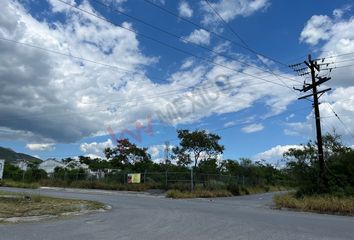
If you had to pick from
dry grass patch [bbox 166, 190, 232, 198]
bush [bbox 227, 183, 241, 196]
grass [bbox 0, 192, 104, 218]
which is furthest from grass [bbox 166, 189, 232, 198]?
grass [bbox 0, 192, 104, 218]

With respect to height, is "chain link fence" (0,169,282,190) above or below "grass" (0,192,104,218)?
above

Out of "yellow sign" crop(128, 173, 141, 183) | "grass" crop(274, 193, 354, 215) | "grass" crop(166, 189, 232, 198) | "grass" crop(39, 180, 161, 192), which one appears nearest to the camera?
"grass" crop(274, 193, 354, 215)

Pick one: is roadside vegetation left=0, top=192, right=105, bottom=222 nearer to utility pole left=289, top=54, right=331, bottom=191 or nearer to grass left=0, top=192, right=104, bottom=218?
grass left=0, top=192, right=104, bottom=218

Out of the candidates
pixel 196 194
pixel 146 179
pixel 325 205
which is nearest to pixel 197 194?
pixel 196 194

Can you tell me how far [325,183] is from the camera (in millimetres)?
26734

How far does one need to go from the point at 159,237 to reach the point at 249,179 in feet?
154

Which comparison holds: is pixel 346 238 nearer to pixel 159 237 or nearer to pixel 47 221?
pixel 159 237

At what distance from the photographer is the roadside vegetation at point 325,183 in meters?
21.9

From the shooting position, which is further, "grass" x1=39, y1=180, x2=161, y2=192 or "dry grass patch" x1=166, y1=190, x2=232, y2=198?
"grass" x1=39, y1=180, x2=161, y2=192

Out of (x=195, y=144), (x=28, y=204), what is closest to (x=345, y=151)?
(x=28, y=204)

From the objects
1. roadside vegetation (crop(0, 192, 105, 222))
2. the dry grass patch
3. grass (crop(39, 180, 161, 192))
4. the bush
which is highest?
grass (crop(39, 180, 161, 192))

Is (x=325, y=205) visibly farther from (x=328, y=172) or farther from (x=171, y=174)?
(x=171, y=174)

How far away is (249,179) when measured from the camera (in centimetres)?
5534

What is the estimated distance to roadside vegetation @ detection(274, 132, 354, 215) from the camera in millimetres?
21875
